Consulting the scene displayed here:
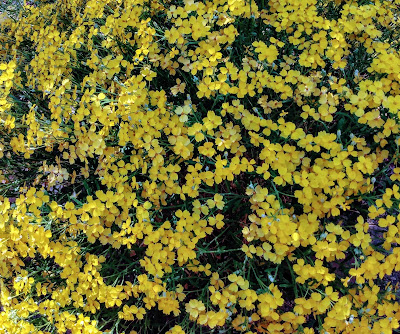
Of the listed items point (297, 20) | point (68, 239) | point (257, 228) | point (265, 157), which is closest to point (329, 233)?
point (257, 228)

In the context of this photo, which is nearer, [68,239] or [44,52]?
[68,239]

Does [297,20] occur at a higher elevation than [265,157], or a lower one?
higher

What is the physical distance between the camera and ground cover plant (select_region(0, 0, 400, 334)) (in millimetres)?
1734

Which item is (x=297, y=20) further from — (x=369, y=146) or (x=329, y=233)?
(x=329, y=233)

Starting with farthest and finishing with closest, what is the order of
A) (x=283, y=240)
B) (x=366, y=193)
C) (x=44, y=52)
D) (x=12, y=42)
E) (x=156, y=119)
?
(x=12, y=42) < (x=44, y=52) < (x=156, y=119) < (x=366, y=193) < (x=283, y=240)

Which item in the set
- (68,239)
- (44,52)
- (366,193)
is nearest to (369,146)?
(366,193)

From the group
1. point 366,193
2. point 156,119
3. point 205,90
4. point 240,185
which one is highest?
point 205,90

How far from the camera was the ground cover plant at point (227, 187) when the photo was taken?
68.3 inches

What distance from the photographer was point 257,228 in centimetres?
175

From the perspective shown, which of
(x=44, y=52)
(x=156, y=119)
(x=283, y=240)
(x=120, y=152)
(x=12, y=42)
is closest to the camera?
(x=283, y=240)

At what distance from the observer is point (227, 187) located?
6.81 ft

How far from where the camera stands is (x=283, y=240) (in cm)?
168

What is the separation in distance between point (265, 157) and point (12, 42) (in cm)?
289

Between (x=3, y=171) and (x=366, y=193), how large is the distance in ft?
8.07
